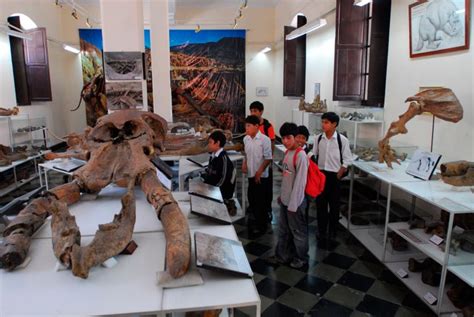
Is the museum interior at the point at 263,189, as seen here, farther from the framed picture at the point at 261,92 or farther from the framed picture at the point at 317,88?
the framed picture at the point at 261,92

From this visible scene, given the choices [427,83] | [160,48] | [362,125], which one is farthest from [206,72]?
[427,83]

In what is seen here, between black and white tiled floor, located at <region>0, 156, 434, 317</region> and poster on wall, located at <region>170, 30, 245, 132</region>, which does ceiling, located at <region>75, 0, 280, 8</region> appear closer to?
poster on wall, located at <region>170, 30, 245, 132</region>

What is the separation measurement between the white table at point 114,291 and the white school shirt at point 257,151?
2714mm

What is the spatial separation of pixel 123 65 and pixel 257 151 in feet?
10.0

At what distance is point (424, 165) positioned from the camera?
3.55 m

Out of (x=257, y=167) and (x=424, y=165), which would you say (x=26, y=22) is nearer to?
(x=257, y=167)

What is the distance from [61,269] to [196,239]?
65 cm

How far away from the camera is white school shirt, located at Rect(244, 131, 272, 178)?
439cm

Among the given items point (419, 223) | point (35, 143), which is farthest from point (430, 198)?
point (35, 143)

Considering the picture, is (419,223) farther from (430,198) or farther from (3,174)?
(3,174)

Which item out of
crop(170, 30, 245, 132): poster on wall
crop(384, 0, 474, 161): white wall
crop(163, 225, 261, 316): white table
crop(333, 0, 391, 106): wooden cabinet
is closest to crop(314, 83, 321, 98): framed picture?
crop(333, 0, 391, 106): wooden cabinet

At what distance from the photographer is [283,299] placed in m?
3.05

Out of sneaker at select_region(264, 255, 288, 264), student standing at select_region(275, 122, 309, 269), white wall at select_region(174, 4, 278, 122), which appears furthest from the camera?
white wall at select_region(174, 4, 278, 122)

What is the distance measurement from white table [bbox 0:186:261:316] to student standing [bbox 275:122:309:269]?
5.79 feet
